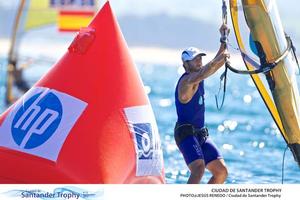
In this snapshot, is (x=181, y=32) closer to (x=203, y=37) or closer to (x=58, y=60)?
(x=203, y=37)

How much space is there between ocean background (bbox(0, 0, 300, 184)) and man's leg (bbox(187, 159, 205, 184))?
0.19m

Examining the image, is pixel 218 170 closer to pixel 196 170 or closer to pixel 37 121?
pixel 196 170

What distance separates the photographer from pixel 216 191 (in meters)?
5.81

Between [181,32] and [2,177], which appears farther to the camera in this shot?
[181,32]

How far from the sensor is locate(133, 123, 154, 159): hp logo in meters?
5.66

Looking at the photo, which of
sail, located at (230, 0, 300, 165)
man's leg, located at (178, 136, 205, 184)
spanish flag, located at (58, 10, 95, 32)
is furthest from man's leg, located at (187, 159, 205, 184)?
spanish flag, located at (58, 10, 95, 32)

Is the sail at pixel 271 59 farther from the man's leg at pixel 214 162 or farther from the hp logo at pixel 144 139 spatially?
the hp logo at pixel 144 139

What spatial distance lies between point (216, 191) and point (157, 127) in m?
0.47

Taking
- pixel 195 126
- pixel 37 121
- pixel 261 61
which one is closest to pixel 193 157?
pixel 195 126

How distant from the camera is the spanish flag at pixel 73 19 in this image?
5.93 meters

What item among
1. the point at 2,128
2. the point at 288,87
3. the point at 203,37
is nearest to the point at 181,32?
the point at 203,37

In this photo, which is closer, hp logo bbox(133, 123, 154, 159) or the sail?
hp logo bbox(133, 123, 154, 159)

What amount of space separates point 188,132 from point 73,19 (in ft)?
3.09

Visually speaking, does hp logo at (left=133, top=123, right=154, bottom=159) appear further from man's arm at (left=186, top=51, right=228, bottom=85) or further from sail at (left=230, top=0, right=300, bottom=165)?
sail at (left=230, top=0, right=300, bottom=165)
